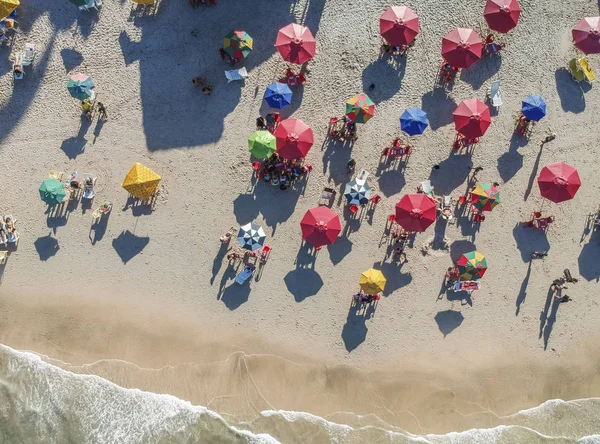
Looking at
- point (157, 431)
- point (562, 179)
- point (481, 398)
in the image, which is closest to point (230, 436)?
point (157, 431)

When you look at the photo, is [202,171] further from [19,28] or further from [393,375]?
[393,375]

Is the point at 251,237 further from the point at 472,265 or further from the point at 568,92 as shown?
the point at 568,92

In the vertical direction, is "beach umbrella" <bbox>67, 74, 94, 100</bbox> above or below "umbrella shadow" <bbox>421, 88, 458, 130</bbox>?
below

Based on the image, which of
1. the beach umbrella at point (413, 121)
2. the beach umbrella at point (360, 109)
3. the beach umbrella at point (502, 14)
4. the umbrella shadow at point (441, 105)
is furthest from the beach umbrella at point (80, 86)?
the beach umbrella at point (502, 14)

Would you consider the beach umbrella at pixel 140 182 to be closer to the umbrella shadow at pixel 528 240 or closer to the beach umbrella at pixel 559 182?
the umbrella shadow at pixel 528 240

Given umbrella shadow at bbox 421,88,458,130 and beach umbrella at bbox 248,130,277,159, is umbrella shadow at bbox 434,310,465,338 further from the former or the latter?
beach umbrella at bbox 248,130,277,159

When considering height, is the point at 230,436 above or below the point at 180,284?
below

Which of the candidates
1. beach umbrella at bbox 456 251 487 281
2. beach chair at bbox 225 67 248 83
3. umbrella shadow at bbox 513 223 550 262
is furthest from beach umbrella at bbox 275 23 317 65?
umbrella shadow at bbox 513 223 550 262
